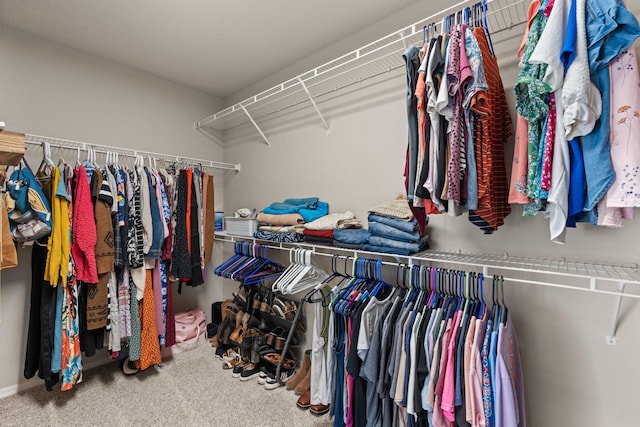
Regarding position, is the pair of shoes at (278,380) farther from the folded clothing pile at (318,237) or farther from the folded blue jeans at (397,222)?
the folded blue jeans at (397,222)

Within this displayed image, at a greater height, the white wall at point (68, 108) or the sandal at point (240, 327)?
the white wall at point (68, 108)

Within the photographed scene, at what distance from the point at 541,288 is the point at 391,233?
716 mm

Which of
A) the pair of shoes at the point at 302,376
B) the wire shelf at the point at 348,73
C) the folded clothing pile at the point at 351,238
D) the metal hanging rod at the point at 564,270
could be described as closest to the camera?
the metal hanging rod at the point at 564,270

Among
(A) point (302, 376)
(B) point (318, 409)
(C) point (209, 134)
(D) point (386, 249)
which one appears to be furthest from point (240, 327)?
(C) point (209, 134)

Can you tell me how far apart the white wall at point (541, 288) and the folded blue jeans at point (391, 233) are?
269 mm

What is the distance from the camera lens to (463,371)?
1175 mm

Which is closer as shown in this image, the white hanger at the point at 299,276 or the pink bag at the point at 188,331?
the white hanger at the point at 299,276

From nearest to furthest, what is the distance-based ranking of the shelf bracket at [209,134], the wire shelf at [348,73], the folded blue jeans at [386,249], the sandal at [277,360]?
the wire shelf at [348,73], the folded blue jeans at [386,249], the sandal at [277,360], the shelf bracket at [209,134]

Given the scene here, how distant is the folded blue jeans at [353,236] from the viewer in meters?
1.70

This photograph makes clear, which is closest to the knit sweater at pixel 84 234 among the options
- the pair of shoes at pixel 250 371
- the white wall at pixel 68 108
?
the white wall at pixel 68 108

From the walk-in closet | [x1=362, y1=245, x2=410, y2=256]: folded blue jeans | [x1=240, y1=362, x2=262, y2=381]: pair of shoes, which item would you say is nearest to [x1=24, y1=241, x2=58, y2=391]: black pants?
the walk-in closet

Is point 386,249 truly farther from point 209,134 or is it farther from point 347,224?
point 209,134

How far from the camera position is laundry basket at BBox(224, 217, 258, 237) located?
7.89 ft

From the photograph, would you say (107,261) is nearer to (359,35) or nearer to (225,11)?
(225,11)
